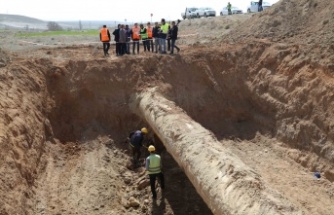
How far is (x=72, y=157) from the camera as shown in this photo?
14820mm

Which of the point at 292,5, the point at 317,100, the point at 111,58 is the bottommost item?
the point at 317,100

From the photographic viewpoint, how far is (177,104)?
57.3ft

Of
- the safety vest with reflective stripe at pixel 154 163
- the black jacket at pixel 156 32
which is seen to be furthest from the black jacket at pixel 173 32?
the safety vest with reflective stripe at pixel 154 163

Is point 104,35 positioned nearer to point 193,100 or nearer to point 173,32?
point 173,32

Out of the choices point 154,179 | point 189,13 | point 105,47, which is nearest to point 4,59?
point 105,47

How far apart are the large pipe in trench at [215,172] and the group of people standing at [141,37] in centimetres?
508

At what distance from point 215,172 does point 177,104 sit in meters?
7.78

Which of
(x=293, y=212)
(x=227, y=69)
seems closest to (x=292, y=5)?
(x=227, y=69)

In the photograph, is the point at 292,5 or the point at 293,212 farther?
the point at 292,5

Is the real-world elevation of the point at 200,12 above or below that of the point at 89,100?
above

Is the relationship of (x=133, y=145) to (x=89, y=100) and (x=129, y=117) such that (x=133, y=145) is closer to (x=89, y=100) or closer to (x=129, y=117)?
(x=129, y=117)

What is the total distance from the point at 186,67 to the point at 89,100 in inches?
181

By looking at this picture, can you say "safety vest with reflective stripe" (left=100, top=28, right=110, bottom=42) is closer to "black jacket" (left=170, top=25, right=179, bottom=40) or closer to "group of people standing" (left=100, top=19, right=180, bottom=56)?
"group of people standing" (left=100, top=19, right=180, bottom=56)

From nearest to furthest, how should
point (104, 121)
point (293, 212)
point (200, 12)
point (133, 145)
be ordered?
point (293, 212) < point (133, 145) < point (104, 121) < point (200, 12)
